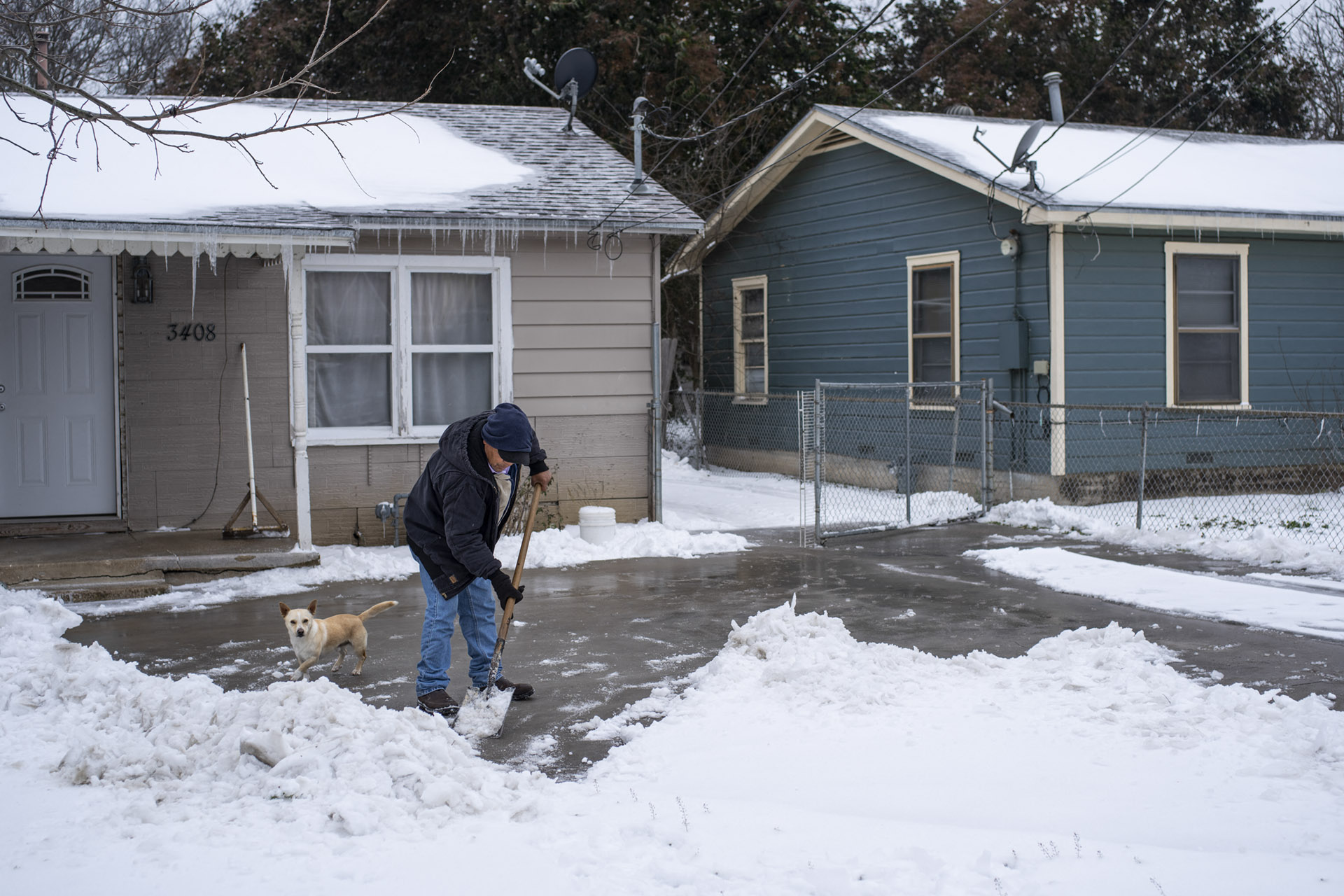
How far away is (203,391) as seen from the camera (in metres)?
10.9

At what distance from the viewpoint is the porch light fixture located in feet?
35.2

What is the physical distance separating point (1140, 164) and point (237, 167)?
34.1 feet

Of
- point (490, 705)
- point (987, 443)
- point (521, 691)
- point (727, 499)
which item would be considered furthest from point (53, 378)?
point (987, 443)

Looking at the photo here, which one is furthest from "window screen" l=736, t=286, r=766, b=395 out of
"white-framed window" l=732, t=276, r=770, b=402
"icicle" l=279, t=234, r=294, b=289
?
"icicle" l=279, t=234, r=294, b=289

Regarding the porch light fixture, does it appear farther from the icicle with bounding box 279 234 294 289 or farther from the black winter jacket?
the black winter jacket

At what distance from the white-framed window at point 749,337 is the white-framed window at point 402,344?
6801 millimetres

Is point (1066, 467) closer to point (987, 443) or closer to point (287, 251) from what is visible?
point (987, 443)

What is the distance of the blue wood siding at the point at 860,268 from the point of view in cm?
1381

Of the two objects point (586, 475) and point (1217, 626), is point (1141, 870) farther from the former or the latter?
point (586, 475)

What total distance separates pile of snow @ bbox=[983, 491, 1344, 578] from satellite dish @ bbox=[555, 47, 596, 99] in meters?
6.36

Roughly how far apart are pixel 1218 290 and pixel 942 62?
56.1ft

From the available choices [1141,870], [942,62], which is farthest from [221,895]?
[942,62]

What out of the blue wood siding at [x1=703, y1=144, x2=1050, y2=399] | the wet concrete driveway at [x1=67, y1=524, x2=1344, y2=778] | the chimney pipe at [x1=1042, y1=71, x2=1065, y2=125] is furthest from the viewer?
the chimney pipe at [x1=1042, y1=71, x2=1065, y2=125]

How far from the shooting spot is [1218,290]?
559 inches
